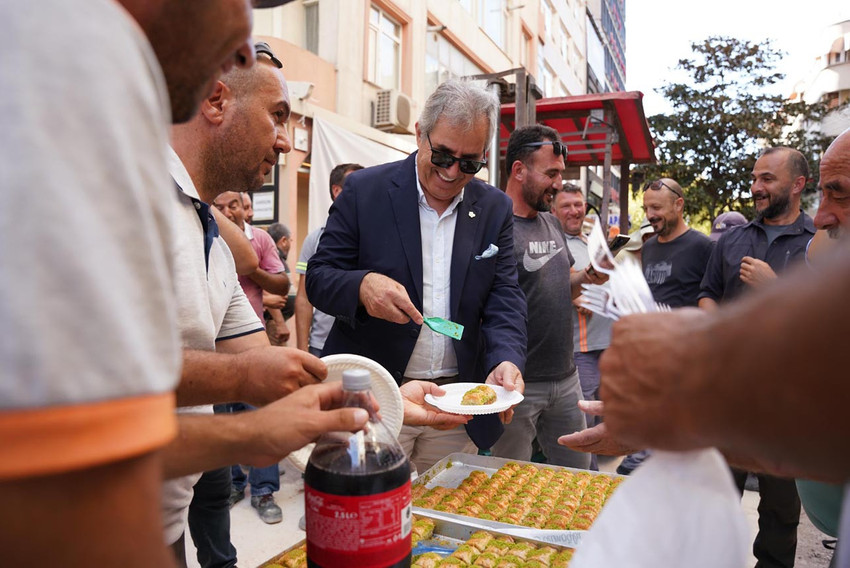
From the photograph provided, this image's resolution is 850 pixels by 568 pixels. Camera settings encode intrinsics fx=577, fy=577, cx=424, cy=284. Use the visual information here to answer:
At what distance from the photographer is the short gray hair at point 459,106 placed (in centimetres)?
271

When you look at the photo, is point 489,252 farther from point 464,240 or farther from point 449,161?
point 449,161

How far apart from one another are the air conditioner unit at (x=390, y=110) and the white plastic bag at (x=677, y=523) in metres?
9.69

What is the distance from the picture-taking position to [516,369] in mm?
2574

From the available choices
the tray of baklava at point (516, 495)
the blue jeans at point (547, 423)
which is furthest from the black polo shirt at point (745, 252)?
the tray of baklava at point (516, 495)

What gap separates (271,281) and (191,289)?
298cm

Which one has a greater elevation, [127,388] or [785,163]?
[785,163]

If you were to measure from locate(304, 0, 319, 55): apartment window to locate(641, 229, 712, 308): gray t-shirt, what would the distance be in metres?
6.81

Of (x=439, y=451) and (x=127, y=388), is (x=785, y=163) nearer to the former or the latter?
(x=439, y=451)

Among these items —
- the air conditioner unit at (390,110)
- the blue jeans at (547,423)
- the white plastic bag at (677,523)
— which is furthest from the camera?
the air conditioner unit at (390,110)

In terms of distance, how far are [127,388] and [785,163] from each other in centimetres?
509

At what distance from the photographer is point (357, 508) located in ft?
3.30

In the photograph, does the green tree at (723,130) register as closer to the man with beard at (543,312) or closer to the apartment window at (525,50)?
the apartment window at (525,50)

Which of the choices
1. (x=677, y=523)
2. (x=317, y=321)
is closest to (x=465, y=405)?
(x=677, y=523)

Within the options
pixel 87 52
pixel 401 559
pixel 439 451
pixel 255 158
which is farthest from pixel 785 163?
pixel 87 52
